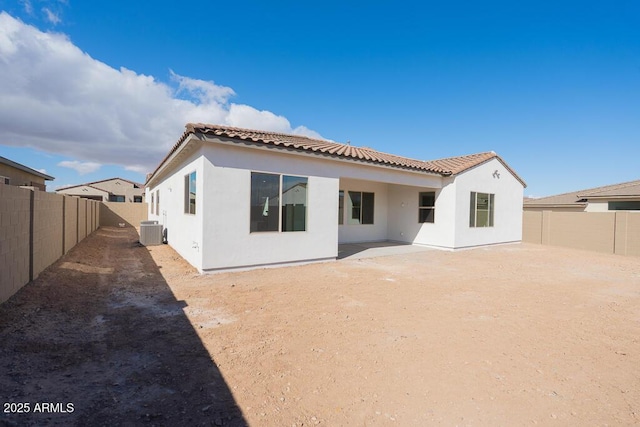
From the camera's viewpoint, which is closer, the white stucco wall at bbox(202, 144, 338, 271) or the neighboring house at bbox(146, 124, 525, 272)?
the white stucco wall at bbox(202, 144, 338, 271)

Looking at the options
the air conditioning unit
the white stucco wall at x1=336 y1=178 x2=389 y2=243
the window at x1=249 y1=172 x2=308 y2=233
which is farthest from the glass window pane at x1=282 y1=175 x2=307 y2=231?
the air conditioning unit

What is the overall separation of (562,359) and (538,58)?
497 inches

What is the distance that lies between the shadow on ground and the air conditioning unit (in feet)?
21.9

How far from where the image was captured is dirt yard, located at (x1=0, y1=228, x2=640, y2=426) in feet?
8.36

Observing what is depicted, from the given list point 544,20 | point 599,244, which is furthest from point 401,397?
point 599,244

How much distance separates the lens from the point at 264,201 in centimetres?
813


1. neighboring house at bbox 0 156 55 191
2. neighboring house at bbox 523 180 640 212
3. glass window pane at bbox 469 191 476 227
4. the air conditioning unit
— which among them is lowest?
the air conditioning unit

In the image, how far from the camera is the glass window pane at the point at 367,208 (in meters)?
14.2

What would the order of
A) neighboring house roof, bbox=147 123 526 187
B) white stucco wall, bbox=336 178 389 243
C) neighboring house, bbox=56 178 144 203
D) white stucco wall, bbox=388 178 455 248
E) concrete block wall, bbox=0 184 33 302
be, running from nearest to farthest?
concrete block wall, bbox=0 184 33 302 < neighboring house roof, bbox=147 123 526 187 < white stucco wall, bbox=388 178 455 248 < white stucco wall, bbox=336 178 389 243 < neighboring house, bbox=56 178 144 203

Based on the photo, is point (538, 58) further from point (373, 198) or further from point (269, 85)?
point (269, 85)

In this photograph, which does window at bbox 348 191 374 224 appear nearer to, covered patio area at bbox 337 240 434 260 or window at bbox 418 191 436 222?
covered patio area at bbox 337 240 434 260

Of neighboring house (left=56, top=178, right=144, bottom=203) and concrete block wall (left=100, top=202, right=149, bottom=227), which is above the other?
neighboring house (left=56, top=178, right=144, bottom=203)

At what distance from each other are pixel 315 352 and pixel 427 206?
1116 cm

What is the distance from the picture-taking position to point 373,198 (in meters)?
14.4
